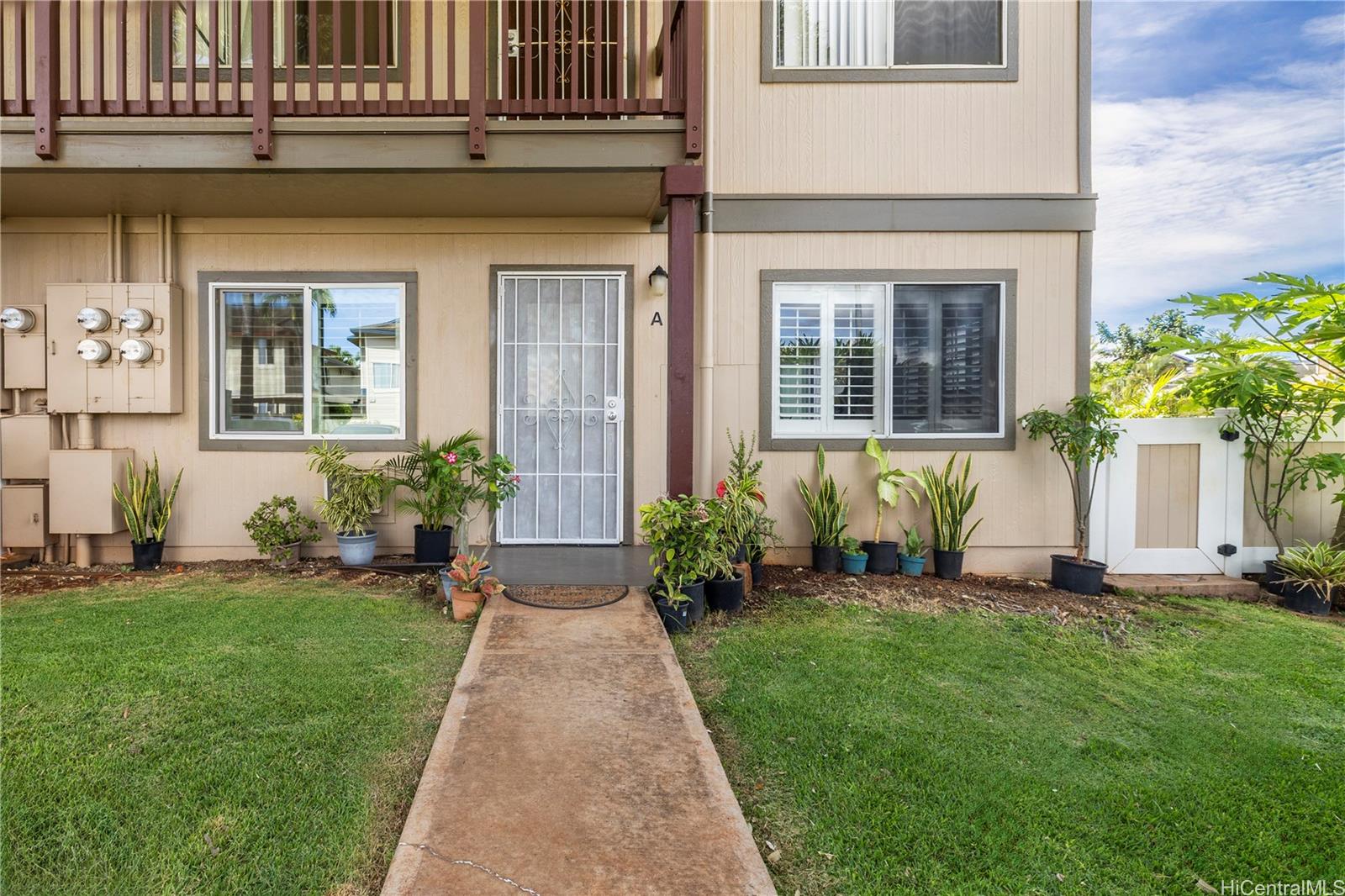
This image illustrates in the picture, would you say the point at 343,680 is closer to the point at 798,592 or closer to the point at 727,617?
the point at 727,617

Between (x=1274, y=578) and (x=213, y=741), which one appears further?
(x=1274, y=578)

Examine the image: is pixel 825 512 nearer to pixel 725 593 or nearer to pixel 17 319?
pixel 725 593

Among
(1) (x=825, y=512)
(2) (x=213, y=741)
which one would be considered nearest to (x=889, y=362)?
(1) (x=825, y=512)

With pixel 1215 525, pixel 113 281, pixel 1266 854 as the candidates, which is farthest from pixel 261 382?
pixel 1215 525

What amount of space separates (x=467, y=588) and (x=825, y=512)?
2.65m

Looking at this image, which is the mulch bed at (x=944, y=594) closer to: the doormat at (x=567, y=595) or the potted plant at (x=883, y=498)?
the potted plant at (x=883, y=498)

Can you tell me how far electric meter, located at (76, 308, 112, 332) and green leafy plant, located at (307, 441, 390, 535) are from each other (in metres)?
1.80

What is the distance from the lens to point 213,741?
2.31 m

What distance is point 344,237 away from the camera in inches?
197

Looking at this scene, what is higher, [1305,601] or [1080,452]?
[1080,452]

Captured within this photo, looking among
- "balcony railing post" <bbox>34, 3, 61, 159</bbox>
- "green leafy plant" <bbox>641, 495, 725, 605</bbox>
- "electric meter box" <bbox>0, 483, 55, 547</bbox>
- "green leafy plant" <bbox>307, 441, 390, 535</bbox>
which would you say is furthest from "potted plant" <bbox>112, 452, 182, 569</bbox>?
"green leafy plant" <bbox>641, 495, 725, 605</bbox>

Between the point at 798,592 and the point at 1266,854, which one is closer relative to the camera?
the point at 1266,854

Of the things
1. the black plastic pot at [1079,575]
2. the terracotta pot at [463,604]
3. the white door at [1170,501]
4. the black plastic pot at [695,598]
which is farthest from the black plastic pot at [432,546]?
the white door at [1170,501]

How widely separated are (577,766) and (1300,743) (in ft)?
9.47
